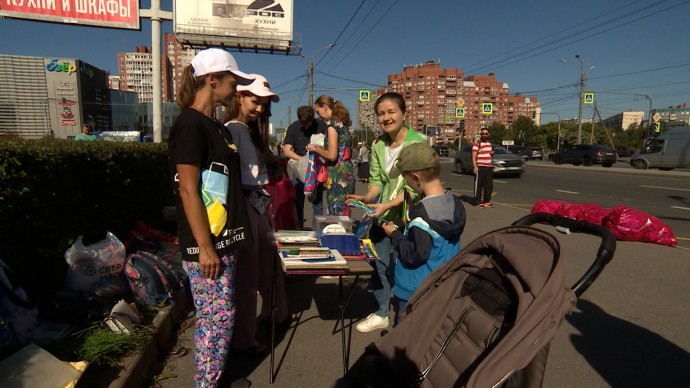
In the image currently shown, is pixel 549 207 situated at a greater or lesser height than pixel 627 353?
greater

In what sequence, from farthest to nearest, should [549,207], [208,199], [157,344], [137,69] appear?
[137,69], [549,207], [157,344], [208,199]

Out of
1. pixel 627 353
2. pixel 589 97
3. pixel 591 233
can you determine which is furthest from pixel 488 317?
pixel 589 97

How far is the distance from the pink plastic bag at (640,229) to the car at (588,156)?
2451 cm

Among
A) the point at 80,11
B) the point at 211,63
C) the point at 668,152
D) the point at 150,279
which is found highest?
the point at 80,11

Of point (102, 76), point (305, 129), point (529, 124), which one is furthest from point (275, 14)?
point (529, 124)

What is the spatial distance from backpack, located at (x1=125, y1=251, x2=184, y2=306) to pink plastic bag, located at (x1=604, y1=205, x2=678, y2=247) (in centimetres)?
669

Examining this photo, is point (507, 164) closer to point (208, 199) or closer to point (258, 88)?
point (258, 88)

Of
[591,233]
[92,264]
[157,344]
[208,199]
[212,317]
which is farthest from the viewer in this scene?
[92,264]

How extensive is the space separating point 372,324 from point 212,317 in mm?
1612

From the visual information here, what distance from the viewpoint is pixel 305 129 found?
5414 millimetres

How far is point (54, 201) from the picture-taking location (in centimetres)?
315

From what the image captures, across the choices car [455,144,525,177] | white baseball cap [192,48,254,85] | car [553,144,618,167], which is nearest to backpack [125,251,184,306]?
white baseball cap [192,48,254,85]

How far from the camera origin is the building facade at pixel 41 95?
6531 cm

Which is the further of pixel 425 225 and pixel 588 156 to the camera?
pixel 588 156
